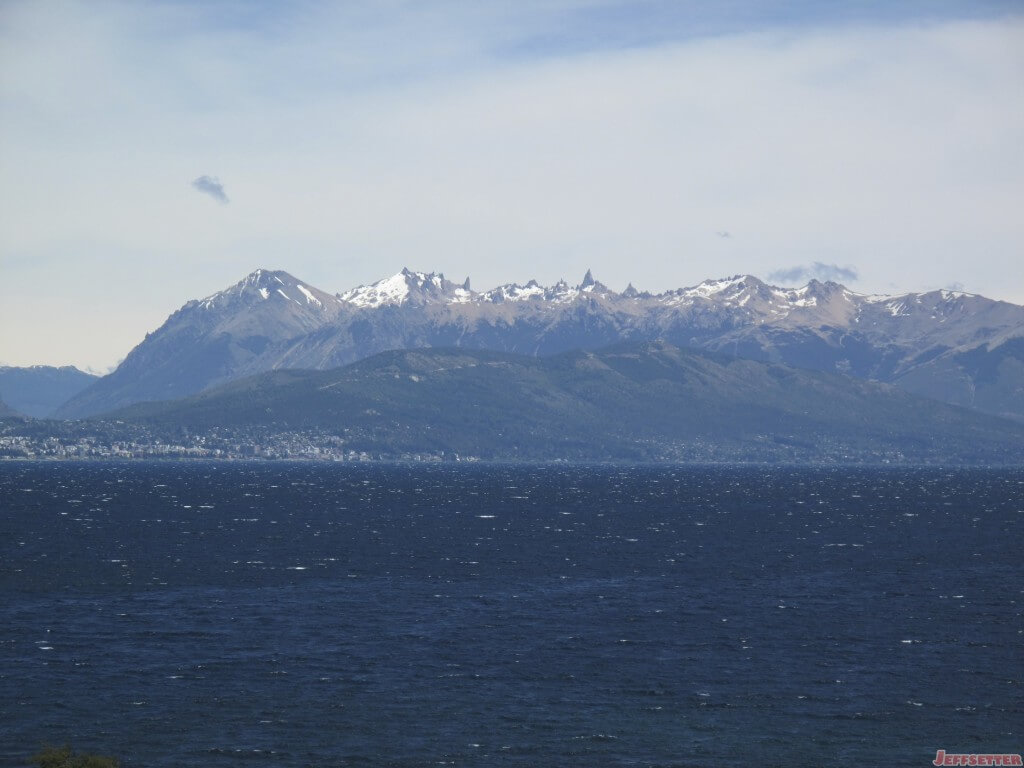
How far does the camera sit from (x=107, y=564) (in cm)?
14612

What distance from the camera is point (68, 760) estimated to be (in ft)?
206

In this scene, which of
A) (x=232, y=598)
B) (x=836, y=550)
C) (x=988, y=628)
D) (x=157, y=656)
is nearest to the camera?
(x=157, y=656)

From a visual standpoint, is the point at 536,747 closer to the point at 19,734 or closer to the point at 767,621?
the point at 19,734

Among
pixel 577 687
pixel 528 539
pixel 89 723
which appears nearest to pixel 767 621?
pixel 577 687

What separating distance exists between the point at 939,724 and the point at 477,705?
27344 mm

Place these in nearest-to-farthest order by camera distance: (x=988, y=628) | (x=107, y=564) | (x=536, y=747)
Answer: (x=536, y=747) < (x=988, y=628) < (x=107, y=564)

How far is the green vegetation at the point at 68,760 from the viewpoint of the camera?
61344mm

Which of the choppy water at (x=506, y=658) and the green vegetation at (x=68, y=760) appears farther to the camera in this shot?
the choppy water at (x=506, y=658)

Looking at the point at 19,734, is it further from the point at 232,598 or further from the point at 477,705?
the point at 232,598

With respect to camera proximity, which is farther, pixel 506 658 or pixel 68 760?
pixel 506 658

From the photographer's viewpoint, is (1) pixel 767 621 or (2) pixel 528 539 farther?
(2) pixel 528 539

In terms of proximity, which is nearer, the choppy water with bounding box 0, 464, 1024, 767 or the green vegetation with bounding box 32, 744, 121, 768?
the green vegetation with bounding box 32, 744, 121, 768

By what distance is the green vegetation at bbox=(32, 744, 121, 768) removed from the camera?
201ft

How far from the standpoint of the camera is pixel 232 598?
397ft
